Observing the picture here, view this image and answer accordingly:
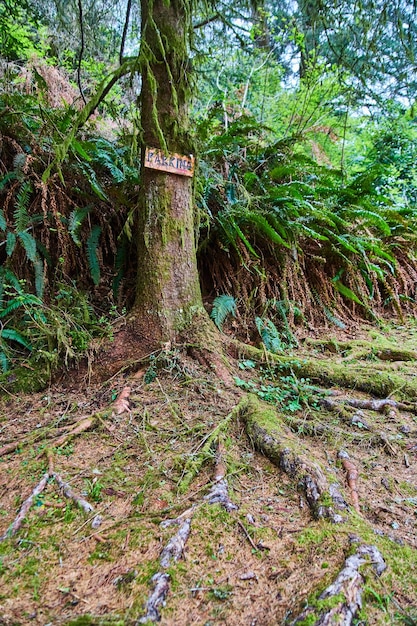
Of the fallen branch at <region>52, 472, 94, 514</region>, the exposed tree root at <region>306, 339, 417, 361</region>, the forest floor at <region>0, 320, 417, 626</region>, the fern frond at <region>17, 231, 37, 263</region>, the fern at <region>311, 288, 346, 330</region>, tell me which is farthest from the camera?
Result: the fern at <region>311, 288, 346, 330</region>

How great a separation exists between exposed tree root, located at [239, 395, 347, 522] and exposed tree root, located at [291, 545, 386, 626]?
0.63ft

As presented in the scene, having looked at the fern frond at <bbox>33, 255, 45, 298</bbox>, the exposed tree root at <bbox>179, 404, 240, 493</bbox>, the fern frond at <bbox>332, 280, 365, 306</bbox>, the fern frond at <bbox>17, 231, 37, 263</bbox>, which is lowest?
the exposed tree root at <bbox>179, 404, 240, 493</bbox>

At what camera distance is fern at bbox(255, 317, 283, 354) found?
2.87 meters

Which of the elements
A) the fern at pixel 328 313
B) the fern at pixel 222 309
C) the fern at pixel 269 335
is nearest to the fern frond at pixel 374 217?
the fern at pixel 328 313

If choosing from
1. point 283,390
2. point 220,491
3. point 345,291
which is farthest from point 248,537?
point 345,291

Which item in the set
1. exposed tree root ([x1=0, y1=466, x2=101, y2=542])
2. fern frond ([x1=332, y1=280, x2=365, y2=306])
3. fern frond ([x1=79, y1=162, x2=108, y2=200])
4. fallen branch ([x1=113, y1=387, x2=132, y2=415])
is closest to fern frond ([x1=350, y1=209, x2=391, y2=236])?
fern frond ([x1=332, y1=280, x2=365, y2=306])

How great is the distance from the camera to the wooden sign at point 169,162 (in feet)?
7.98

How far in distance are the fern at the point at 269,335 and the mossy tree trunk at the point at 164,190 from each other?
2.36 ft

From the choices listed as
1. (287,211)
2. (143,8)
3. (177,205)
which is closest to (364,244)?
(287,211)

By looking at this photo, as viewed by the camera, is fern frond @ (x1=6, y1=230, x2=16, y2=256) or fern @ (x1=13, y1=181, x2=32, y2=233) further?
fern @ (x1=13, y1=181, x2=32, y2=233)

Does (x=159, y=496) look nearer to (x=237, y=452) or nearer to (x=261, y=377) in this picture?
(x=237, y=452)

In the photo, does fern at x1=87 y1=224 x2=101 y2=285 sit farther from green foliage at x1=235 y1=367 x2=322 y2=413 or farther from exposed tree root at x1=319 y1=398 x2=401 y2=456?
exposed tree root at x1=319 y1=398 x2=401 y2=456

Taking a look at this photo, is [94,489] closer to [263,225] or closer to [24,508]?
[24,508]

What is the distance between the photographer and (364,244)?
3.82 m
